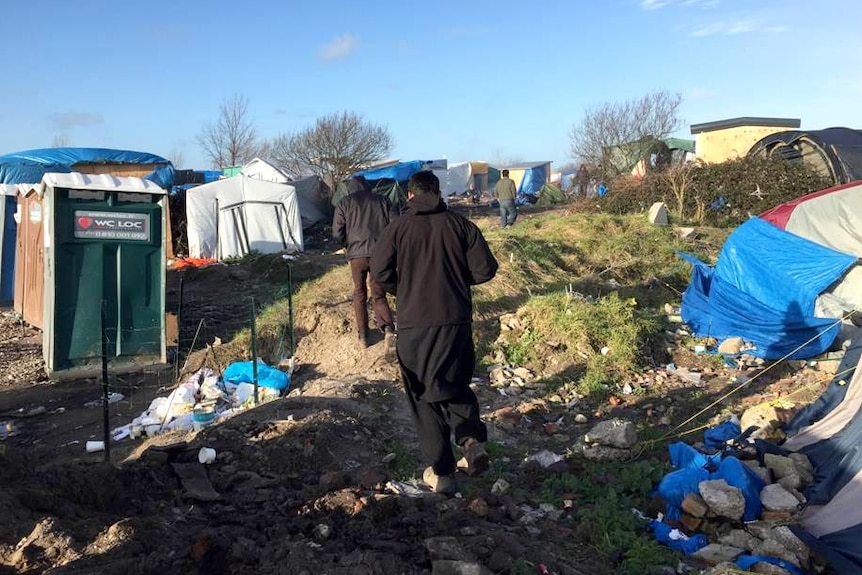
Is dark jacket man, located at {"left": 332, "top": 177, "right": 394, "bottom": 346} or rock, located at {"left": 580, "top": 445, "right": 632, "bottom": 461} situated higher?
dark jacket man, located at {"left": 332, "top": 177, "right": 394, "bottom": 346}

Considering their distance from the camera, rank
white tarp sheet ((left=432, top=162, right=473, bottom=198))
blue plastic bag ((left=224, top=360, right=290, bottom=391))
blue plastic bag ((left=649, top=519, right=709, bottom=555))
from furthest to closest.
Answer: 1. white tarp sheet ((left=432, top=162, right=473, bottom=198))
2. blue plastic bag ((left=224, top=360, right=290, bottom=391))
3. blue plastic bag ((left=649, top=519, right=709, bottom=555))

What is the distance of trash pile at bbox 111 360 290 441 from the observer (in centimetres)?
602

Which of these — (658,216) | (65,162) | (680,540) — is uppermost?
(65,162)

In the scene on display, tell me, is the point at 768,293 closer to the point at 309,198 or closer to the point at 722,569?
the point at 722,569

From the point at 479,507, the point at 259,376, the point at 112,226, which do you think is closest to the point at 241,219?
the point at 112,226

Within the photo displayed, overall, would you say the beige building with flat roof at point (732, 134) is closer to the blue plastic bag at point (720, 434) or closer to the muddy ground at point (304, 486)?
the muddy ground at point (304, 486)

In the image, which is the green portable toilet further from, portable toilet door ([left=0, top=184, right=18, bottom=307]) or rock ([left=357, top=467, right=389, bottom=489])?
portable toilet door ([left=0, top=184, right=18, bottom=307])

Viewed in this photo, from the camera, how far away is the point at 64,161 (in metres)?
17.6

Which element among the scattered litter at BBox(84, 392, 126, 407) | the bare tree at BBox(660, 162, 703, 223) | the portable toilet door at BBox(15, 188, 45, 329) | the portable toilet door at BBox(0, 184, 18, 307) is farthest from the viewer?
the bare tree at BBox(660, 162, 703, 223)

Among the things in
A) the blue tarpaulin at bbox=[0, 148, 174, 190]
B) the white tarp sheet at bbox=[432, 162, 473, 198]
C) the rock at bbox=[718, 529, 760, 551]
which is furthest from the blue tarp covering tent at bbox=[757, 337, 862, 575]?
the white tarp sheet at bbox=[432, 162, 473, 198]

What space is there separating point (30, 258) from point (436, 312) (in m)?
7.90

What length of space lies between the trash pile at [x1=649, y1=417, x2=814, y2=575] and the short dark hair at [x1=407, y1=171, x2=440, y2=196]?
2281 millimetres

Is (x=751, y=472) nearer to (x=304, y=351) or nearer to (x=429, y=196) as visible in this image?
(x=429, y=196)

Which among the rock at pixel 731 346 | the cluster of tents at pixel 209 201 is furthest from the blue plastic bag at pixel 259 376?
the cluster of tents at pixel 209 201
